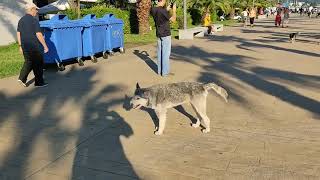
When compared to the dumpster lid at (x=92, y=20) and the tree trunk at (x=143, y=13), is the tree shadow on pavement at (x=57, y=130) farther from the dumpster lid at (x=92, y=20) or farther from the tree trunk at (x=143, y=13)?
the tree trunk at (x=143, y=13)

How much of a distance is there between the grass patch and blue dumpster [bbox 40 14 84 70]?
40.6 inches

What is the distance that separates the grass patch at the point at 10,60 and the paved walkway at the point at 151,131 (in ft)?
3.61

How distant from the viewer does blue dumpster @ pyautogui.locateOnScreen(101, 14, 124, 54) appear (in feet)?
44.6

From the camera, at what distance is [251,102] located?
23.4 feet

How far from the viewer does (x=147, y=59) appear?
500 inches

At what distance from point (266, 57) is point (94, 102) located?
23.4ft

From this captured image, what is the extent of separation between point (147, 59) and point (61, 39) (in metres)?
2.89

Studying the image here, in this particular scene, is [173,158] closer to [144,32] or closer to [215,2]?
[144,32]

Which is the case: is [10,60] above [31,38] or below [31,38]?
below

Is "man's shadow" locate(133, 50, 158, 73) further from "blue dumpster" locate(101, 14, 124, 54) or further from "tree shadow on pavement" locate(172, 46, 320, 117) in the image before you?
"tree shadow on pavement" locate(172, 46, 320, 117)

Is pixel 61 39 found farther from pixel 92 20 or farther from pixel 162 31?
pixel 162 31

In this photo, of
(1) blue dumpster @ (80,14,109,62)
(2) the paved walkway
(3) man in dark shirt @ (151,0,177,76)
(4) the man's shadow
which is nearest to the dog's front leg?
(2) the paved walkway

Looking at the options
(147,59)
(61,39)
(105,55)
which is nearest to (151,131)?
(61,39)

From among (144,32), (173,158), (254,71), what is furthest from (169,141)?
(144,32)
